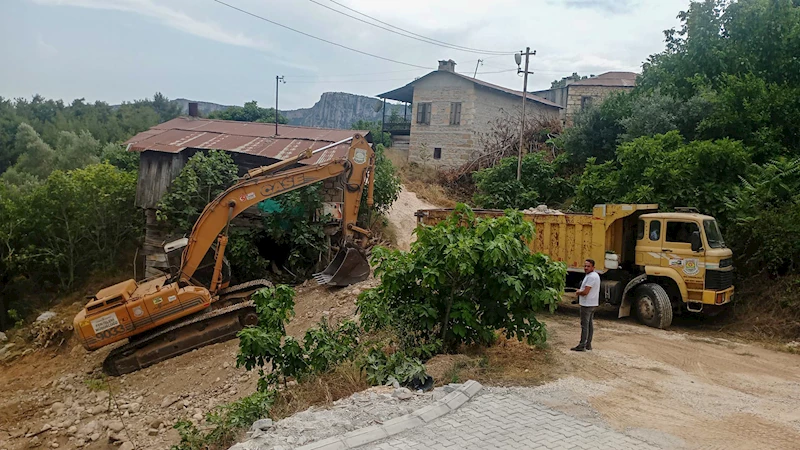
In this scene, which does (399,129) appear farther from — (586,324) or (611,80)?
(586,324)

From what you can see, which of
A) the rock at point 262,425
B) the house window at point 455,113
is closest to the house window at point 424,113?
the house window at point 455,113

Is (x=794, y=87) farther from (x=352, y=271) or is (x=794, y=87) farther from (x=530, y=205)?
(x=352, y=271)

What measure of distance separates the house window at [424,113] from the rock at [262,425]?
22.9 m

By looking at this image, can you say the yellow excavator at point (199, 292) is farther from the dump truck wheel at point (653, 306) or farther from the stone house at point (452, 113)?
the stone house at point (452, 113)

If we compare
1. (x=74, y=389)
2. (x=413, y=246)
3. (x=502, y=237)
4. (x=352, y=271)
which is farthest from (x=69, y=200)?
(x=502, y=237)

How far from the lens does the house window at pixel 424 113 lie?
27.2 meters

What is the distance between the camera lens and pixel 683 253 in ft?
35.4

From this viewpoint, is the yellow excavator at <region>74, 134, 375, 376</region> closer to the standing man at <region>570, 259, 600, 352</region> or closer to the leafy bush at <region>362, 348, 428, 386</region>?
the leafy bush at <region>362, 348, 428, 386</region>

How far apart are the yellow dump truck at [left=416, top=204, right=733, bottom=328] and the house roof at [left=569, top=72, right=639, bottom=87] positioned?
1901 centimetres

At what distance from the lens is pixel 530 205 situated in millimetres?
20281

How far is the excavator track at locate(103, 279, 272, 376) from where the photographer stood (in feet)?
35.6

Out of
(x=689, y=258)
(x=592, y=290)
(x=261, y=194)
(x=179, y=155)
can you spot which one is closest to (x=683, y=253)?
(x=689, y=258)

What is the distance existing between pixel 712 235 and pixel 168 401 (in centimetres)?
1048

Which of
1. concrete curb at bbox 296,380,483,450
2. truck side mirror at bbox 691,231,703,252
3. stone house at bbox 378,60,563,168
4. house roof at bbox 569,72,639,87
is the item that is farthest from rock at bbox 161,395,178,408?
house roof at bbox 569,72,639,87
